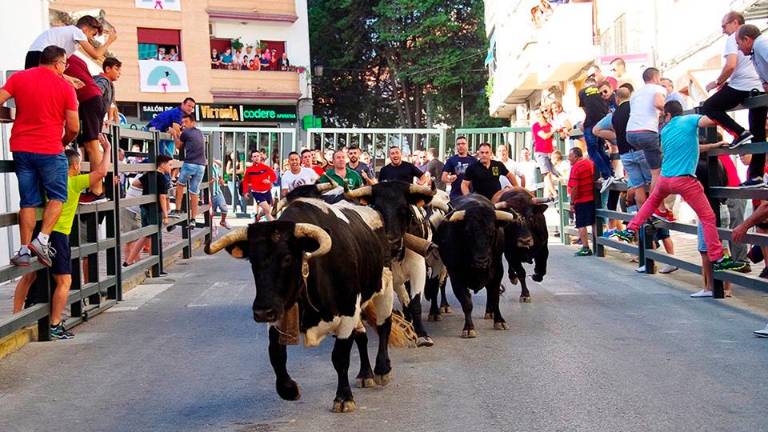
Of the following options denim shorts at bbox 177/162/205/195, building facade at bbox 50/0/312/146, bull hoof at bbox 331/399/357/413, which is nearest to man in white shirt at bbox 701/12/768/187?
bull hoof at bbox 331/399/357/413

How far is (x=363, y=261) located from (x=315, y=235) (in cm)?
104

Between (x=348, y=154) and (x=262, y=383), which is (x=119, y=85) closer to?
(x=348, y=154)

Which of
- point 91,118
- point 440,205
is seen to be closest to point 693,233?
point 440,205

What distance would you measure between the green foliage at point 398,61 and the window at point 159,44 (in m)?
10.3

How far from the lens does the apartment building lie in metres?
20.9

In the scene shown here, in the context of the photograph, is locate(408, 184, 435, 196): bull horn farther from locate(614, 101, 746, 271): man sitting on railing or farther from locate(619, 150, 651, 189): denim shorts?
locate(619, 150, 651, 189): denim shorts

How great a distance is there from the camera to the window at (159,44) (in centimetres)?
4366

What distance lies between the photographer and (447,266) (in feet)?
33.8

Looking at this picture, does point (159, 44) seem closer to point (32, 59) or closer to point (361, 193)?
point (32, 59)

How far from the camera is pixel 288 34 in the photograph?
47344mm

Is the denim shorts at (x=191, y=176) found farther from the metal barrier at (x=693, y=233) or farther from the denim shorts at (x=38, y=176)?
the denim shorts at (x=38, y=176)

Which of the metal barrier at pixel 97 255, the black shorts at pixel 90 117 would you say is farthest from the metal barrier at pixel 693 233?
the black shorts at pixel 90 117

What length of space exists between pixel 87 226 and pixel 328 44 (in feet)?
143

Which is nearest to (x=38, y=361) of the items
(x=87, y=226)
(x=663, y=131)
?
(x=87, y=226)
